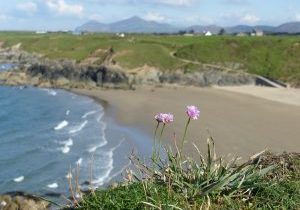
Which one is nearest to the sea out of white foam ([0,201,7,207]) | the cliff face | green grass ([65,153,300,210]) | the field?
white foam ([0,201,7,207])

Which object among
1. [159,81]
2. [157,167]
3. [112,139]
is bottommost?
[159,81]

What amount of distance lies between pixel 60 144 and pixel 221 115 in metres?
14.6

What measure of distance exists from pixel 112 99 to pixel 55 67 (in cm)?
2458

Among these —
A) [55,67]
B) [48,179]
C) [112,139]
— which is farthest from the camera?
[55,67]

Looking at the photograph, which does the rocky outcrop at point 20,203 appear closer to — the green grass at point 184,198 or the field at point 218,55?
the green grass at point 184,198

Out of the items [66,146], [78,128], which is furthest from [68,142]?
[78,128]

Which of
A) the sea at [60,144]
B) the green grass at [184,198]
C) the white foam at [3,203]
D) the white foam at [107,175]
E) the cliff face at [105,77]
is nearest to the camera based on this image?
the green grass at [184,198]

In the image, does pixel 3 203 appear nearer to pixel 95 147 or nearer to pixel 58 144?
pixel 95 147

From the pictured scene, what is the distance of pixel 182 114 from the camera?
47.2 meters

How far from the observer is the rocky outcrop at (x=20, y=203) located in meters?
20.0

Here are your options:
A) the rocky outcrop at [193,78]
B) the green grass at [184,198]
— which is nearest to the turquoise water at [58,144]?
the green grass at [184,198]

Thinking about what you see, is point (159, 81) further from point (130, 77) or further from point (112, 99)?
point (112, 99)

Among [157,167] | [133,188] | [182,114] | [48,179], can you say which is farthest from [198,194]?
[182,114]

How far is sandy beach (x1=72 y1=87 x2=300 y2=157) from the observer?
A: 3391cm
